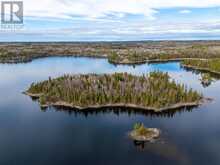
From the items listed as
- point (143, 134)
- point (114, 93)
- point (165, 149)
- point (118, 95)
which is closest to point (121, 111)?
point (118, 95)

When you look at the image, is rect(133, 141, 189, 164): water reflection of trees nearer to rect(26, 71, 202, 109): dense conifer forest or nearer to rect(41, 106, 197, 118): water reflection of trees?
rect(41, 106, 197, 118): water reflection of trees

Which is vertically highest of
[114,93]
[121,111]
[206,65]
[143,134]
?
[206,65]

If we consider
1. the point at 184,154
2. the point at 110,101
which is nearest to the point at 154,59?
the point at 110,101

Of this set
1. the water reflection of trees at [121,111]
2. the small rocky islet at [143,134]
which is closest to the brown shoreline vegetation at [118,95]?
the water reflection of trees at [121,111]

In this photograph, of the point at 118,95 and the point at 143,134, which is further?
the point at 118,95

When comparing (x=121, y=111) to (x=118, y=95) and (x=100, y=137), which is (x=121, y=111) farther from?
(x=100, y=137)

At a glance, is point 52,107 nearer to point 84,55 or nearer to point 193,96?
point 193,96

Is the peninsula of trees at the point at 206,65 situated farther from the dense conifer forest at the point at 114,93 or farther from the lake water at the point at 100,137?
the lake water at the point at 100,137
